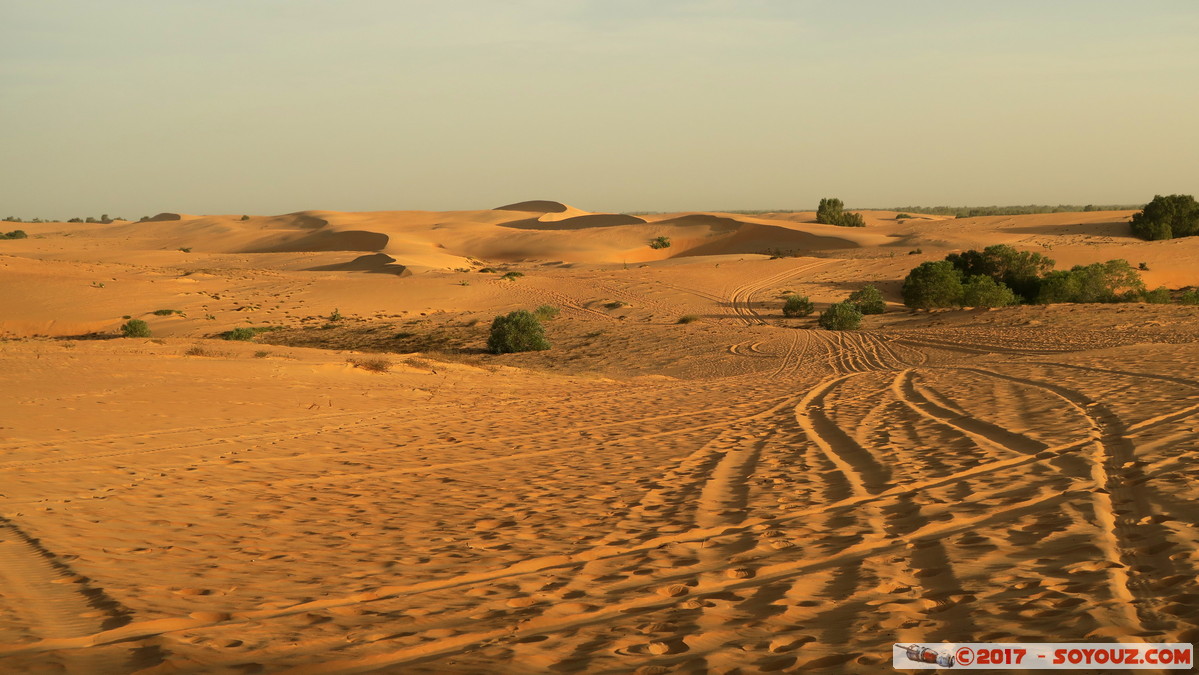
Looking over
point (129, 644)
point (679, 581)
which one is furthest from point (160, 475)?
point (679, 581)

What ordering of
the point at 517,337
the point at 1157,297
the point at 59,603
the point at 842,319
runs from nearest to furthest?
the point at 59,603 < the point at 517,337 < the point at 842,319 < the point at 1157,297

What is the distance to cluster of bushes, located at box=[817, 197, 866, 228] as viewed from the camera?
2709 inches

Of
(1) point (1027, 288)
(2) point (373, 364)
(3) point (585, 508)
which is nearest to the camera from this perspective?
(3) point (585, 508)

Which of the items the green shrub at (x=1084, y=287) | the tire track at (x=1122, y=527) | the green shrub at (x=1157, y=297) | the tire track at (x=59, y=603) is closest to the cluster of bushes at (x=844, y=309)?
the green shrub at (x=1084, y=287)

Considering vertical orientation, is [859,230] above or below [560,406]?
above

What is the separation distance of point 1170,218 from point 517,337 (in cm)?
4292

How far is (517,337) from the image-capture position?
78.4 ft

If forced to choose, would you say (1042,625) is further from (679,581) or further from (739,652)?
(679,581)

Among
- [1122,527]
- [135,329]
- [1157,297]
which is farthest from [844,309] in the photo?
[135,329]

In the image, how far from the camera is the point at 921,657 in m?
3.38

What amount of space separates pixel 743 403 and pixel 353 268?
39096 millimetres

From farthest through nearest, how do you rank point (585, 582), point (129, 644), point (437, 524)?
point (437, 524) < point (585, 582) < point (129, 644)

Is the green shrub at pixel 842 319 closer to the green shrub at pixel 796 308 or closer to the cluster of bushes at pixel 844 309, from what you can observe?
the cluster of bushes at pixel 844 309

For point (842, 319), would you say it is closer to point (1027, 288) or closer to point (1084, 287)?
point (1027, 288)
